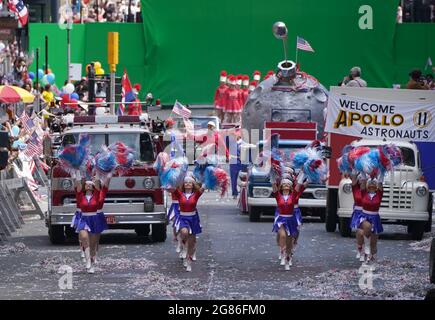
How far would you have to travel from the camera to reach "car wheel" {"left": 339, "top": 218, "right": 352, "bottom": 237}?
27.4 meters

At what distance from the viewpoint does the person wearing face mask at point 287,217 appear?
74.1 ft

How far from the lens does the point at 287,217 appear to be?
75.2 ft

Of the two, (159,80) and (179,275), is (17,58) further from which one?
(179,275)

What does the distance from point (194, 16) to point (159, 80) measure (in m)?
2.38

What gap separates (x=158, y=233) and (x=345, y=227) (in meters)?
3.45

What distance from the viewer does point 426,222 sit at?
2711cm

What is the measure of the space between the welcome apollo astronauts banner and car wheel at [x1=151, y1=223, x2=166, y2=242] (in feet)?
13.0

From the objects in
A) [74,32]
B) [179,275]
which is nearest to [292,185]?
[179,275]

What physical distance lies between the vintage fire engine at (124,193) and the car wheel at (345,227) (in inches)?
130

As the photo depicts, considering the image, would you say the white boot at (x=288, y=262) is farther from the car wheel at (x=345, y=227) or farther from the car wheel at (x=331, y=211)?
the car wheel at (x=331, y=211)

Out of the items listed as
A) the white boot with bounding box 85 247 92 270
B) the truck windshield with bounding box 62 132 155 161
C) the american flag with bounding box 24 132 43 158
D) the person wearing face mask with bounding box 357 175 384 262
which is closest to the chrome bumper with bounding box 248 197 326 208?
the truck windshield with bounding box 62 132 155 161

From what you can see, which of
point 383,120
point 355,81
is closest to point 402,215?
point 383,120

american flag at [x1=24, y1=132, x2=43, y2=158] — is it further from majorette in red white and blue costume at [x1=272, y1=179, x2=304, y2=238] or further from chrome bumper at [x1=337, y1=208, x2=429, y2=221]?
majorette in red white and blue costume at [x1=272, y1=179, x2=304, y2=238]

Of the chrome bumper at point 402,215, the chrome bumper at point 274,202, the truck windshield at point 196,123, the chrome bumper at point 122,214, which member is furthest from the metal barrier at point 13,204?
the truck windshield at point 196,123
